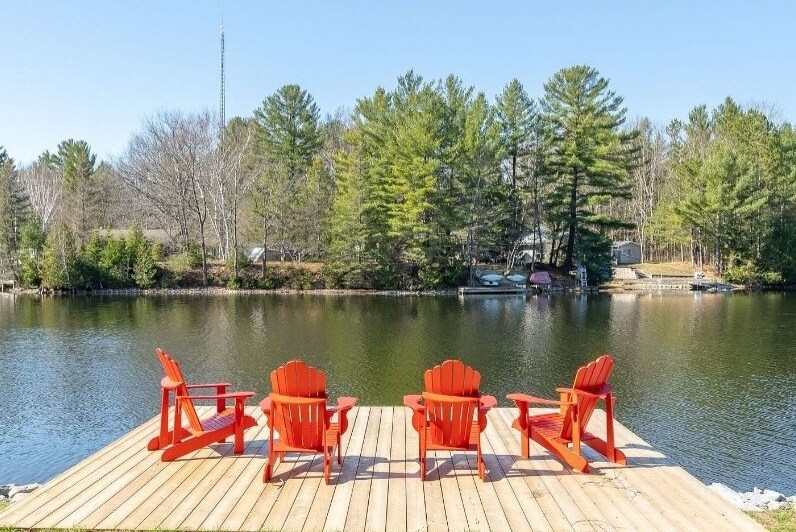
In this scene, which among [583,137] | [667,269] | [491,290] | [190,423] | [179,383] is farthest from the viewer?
[667,269]

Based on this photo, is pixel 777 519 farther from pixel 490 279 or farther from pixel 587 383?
pixel 490 279

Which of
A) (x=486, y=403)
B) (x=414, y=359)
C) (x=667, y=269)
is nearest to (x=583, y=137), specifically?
(x=667, y=269)

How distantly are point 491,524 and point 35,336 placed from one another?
2084cm

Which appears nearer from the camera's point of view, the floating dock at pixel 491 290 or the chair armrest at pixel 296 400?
the chair armrest at pixel 296 400

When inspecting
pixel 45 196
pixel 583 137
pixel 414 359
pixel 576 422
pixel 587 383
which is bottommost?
pixel 414 359

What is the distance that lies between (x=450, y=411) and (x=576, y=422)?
133 centimetres

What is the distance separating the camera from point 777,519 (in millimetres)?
5176

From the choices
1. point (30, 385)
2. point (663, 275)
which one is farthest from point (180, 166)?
point (663, 275)

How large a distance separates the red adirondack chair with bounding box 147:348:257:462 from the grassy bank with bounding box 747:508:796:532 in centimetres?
491

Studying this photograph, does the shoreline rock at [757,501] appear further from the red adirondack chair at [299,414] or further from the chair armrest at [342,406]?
the red adirondack chair at [299,414]

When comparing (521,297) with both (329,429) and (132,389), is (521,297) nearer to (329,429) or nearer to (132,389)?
(132,389)

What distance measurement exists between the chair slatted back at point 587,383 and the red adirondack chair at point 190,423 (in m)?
3.31

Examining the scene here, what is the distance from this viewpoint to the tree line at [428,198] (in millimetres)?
37312

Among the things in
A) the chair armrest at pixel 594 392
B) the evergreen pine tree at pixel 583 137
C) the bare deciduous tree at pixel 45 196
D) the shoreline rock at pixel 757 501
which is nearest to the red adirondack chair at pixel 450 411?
the chair armrest at pixel 594 392
